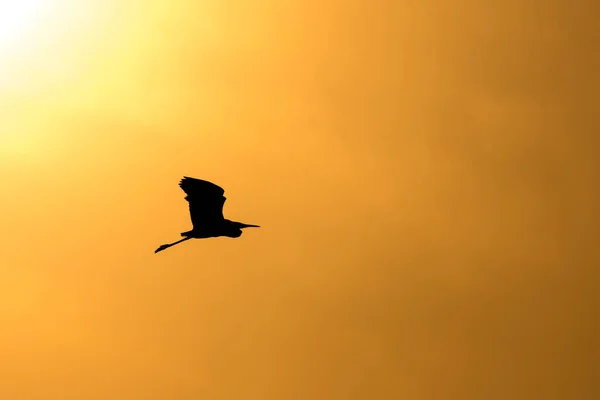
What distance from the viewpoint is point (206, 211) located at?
38188 mm

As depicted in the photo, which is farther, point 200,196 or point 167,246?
point 167,246

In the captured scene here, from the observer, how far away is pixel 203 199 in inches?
1494

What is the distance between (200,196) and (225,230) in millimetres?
1499

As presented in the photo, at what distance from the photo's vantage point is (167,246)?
132 ft

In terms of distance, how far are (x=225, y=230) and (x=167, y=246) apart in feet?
7.43

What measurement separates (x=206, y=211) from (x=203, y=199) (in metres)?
0.41

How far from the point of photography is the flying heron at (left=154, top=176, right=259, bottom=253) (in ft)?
123

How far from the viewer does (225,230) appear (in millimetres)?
38875

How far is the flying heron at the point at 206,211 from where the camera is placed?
37.5 m

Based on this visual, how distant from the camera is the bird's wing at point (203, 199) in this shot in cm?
3744

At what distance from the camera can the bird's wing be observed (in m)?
37.4

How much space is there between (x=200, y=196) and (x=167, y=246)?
3.03 meters

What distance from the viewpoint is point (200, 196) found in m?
37.8
